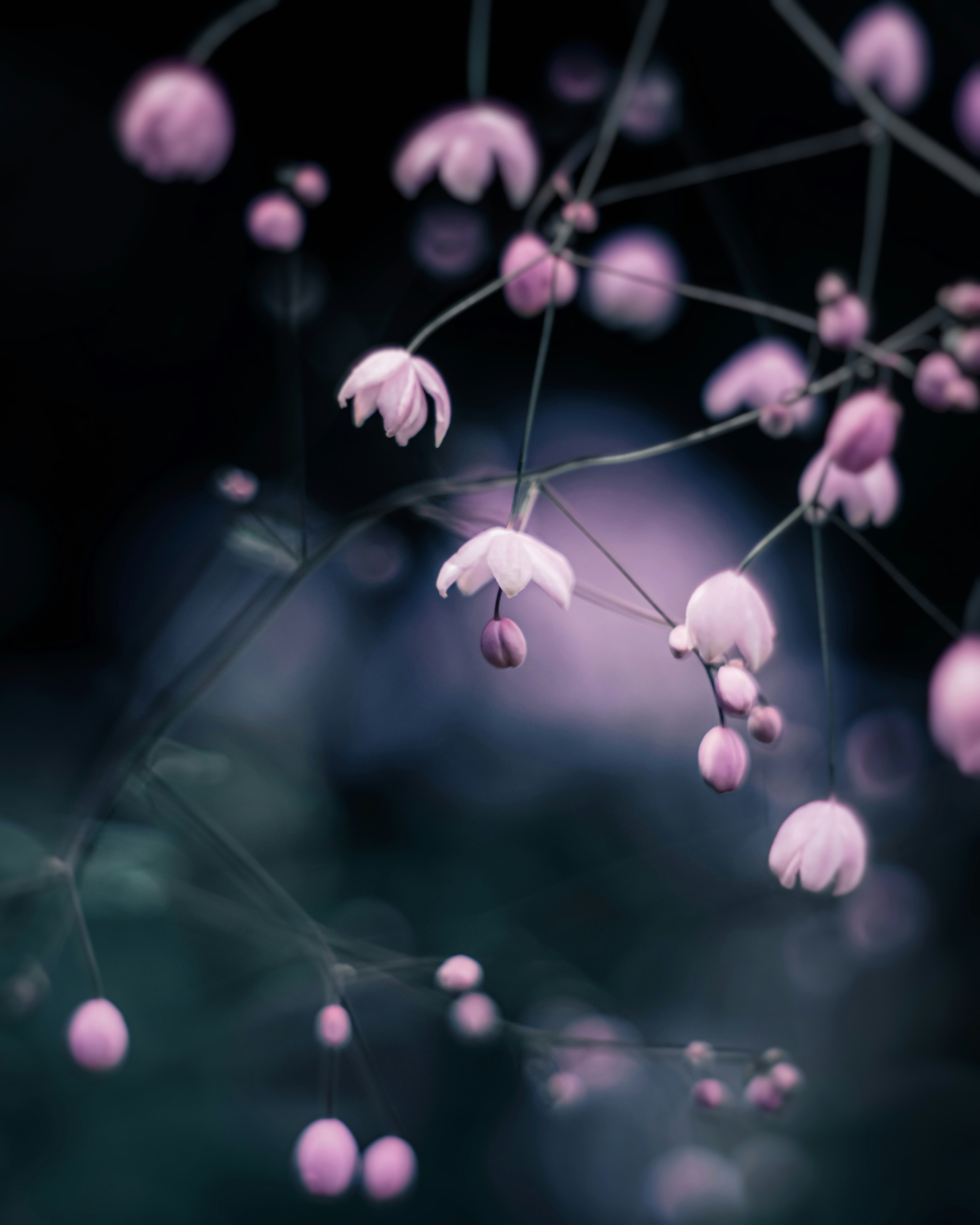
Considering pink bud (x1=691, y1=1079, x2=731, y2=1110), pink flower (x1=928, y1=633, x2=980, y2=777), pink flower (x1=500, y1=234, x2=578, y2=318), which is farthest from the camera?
pink bud (x1=691, y1=1079, x2=731, y2=1110)

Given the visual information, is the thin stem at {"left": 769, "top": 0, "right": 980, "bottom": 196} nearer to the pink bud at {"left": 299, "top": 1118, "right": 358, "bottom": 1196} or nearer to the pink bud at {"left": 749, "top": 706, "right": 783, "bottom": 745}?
the pink bud at {"left": 749, "top": 706, "right": 783, "bottom": 745}

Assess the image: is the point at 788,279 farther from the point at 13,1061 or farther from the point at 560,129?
the point at 13,1061

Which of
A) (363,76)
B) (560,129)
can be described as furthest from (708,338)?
(363,76)

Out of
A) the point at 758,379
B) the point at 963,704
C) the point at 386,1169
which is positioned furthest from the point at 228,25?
the point at 386,1169

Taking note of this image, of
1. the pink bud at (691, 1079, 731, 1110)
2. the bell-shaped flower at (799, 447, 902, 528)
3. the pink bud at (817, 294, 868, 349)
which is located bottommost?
the pink bud at (691, 1079, 731, 1110)

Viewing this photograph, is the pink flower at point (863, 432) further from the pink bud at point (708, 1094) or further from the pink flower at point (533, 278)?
the pink bud at point (708, 1094)

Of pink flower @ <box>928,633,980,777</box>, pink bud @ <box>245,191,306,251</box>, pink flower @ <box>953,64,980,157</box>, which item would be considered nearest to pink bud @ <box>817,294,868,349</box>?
pink flower @ <box>928,633,980,777</box>
